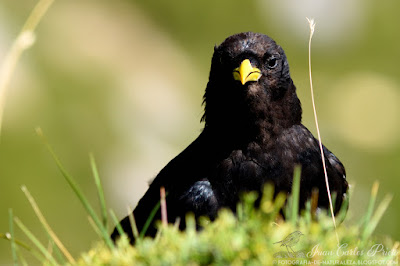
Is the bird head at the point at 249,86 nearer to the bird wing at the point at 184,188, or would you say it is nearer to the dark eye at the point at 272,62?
the dark eye at the point at 272,62

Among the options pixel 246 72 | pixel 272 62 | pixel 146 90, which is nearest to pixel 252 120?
pixel 246 72

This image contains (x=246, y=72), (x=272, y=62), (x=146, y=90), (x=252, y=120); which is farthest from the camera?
(x=146, y=90)

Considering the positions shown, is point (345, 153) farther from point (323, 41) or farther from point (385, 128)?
point (323, 41)

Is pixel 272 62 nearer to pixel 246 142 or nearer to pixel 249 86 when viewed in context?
pixel 249 86

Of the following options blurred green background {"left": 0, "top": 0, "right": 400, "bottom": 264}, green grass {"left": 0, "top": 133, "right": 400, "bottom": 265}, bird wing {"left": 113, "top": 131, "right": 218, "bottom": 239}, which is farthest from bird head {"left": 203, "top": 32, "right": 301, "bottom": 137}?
blurred green background {"left": 0, "top": 0, "right": 400, "bottom": 264}

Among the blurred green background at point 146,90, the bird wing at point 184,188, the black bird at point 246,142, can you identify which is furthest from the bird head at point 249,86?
the blurred green background at point 146,90
